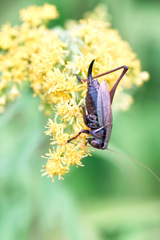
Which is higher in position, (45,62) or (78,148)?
(45,62)

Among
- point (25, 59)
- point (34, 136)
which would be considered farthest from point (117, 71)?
point (34, 136)

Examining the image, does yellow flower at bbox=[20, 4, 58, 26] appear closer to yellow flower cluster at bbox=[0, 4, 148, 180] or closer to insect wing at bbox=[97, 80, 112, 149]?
yellow flower cluster at bbox=[0, 4, 148, 180]

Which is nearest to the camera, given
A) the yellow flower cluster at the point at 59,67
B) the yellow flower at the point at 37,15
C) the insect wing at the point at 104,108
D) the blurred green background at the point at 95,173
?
the insect wing at the point at 104,108

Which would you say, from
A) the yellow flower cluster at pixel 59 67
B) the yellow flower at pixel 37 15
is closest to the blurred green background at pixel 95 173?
the yellow flower cluster at pixel 59 67

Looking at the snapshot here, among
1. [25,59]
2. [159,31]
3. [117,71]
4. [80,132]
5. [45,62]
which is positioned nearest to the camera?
[80,132]

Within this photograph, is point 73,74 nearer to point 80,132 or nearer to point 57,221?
point 80,132

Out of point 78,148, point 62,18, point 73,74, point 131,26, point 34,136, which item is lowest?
point 78,148

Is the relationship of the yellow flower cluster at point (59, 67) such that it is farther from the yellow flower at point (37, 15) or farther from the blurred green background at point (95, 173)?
the blurred green background at point (95, 173)
